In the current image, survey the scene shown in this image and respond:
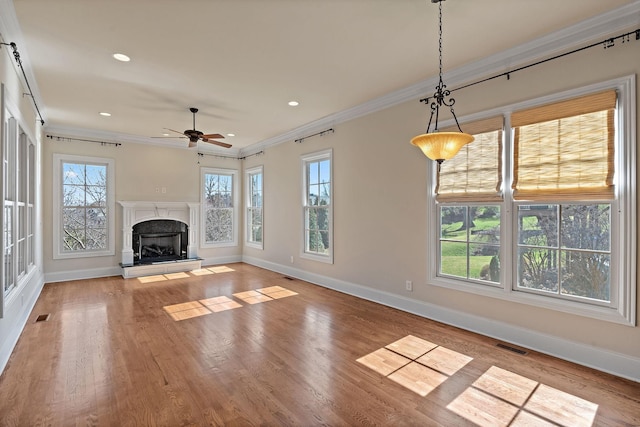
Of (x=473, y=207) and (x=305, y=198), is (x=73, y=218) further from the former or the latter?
(x=473, y=207)

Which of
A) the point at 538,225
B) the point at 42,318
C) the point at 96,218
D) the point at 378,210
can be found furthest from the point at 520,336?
the point at 96,218

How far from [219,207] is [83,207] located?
2756 millimetres

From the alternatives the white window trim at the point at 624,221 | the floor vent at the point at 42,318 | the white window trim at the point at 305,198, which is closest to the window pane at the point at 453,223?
the white window trim at the point at 624,221

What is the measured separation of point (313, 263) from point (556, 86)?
4348 mm

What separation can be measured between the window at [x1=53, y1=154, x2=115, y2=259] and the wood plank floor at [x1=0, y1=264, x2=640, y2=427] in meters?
2.40

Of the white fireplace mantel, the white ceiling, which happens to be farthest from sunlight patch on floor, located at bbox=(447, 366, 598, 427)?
the white fireplace mantel

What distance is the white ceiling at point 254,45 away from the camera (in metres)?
2.58

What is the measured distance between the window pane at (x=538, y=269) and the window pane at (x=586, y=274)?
0.08 metres

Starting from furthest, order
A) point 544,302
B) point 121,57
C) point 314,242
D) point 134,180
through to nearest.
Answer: point 134,180 → point 314,242 → point 121,57 → point 544,302

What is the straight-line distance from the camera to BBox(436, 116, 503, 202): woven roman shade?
3.41 meters

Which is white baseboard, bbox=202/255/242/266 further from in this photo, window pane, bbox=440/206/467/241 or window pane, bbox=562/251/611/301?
window pane, bbox=562/251/611/301

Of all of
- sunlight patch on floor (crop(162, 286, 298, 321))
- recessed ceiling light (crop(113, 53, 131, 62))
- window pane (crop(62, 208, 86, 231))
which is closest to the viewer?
recessed ceiling light (crop(113, 53, 131, 62))

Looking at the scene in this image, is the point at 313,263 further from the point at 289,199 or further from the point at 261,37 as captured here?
the point at 261,37

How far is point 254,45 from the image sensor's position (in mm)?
3143
